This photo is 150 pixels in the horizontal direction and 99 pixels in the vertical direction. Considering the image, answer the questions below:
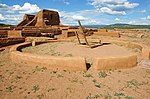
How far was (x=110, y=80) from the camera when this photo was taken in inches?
272

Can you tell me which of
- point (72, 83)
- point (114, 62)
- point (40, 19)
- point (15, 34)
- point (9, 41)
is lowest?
point (72, 83)

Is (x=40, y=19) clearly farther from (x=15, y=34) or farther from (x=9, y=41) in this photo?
(x=9, y=41)

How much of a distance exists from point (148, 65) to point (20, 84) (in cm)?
586

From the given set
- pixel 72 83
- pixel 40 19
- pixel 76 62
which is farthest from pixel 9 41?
pixel 40 19

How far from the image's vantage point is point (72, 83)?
6.55 m


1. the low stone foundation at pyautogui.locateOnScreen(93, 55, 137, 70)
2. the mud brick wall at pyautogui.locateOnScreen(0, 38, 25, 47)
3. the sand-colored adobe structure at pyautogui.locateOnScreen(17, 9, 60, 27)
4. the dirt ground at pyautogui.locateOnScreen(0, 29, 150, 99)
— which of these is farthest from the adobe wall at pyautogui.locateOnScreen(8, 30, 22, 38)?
→ the sand-colored adobe structure at pyautogui.locateOnScreen(17, 9, 60, 27)

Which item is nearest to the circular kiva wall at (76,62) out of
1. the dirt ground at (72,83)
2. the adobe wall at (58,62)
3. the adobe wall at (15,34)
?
the adobe wall at (58,62)

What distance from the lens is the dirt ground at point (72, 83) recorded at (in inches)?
229

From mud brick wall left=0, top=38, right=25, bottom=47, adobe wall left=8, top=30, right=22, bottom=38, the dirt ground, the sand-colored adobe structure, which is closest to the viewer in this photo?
the dirt ground

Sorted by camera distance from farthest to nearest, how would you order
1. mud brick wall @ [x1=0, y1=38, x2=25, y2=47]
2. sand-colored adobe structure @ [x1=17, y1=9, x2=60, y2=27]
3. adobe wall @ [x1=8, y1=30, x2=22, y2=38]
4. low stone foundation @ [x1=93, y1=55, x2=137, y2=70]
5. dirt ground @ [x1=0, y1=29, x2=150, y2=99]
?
sand-colored adobe structure @ [x1=17, y1=9, x2=60, y2=27]
adobe wall @ [x1=8, y1=30, x2=22, y2=38]
mud brick wall @ [x1=0, y1=38, x2=25, y2=47]
low stone foundation @ [x1=93, y1=55, x2=137, y2=70]
dirt ground @ [x1=0, y1=29, x2=150, y2=99]

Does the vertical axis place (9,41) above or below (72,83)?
above

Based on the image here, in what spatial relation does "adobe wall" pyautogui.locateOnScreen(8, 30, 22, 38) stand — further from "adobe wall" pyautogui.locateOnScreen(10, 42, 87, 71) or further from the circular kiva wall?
"adobe wall" pyautogui.locateOnScreen(10, 42, 87, 71)

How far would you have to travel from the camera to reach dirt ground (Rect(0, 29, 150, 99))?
5816 mm

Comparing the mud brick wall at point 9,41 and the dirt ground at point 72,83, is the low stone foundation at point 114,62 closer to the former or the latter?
the dirt ground at point 72,83
